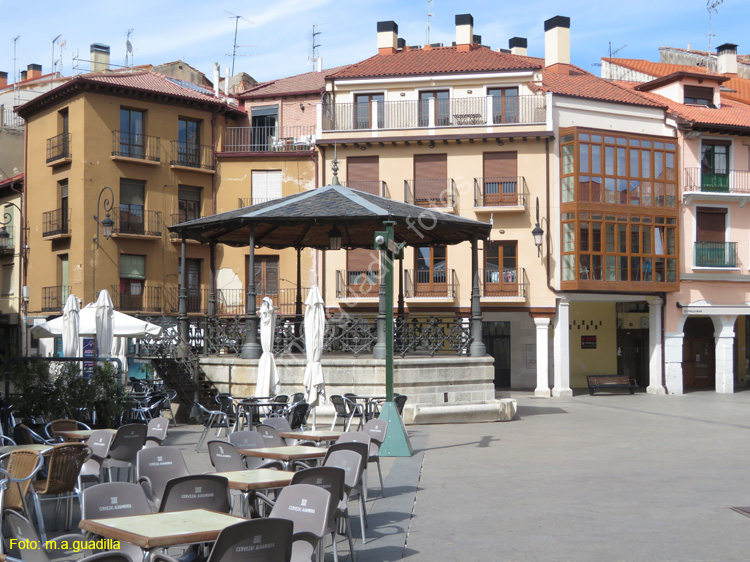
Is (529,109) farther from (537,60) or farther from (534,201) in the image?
(537,60)

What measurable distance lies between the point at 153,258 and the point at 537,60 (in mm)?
18600

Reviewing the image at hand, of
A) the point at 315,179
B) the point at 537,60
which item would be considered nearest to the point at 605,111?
the point at 537,60

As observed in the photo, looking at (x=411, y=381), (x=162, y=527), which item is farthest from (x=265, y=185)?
(x=162, y=527)

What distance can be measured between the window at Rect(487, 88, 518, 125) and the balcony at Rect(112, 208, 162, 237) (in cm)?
1288

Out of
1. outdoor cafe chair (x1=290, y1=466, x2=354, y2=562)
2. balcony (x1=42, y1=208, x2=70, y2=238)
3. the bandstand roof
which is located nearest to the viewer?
outdoor cafe chair (x1=290, y1=466, x2=354, y2=562)

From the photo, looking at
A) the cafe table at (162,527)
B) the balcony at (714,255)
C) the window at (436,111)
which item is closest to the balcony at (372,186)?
the window at (436,111)

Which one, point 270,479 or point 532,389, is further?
point 532,389

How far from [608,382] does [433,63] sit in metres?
13.3

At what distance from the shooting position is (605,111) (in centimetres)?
3167

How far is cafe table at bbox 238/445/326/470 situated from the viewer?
8.66 metres

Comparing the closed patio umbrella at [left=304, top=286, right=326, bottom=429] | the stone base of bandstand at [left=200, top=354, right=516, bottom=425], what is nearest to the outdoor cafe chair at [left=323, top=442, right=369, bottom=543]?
the closed patio umbrella at [left=304, top=286, right=326, bottom=429]

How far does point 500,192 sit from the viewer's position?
31.7 metres

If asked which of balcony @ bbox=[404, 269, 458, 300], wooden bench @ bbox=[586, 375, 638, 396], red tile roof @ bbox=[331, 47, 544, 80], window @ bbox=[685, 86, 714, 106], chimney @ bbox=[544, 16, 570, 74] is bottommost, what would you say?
wooden bench @ bbox=[586, 375, 638, 396]

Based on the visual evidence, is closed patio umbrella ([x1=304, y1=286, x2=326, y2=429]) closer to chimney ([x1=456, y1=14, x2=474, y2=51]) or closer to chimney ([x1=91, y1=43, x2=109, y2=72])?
chimney ([x1=456, y1=14, x2=474, y2=51])
